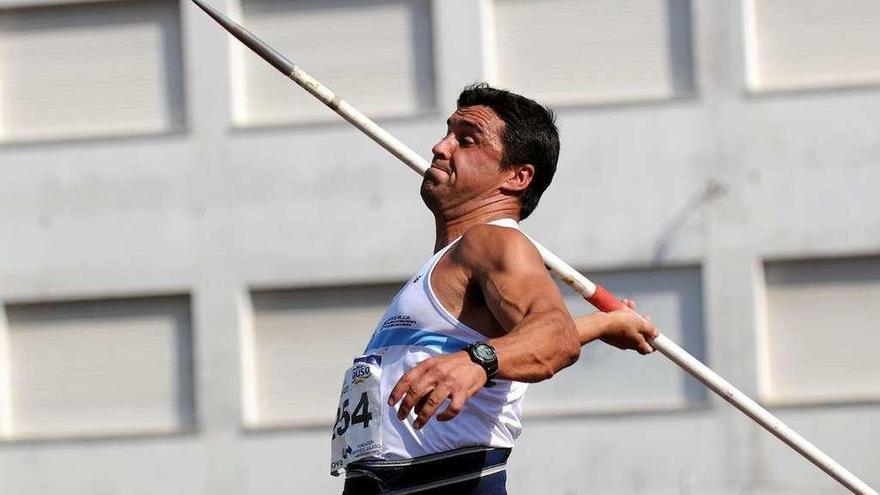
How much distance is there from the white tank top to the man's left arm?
13 cm

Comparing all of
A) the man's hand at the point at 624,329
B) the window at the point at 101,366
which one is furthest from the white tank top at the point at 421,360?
the window at the point at 101,366

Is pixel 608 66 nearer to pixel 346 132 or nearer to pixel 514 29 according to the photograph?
pixel 514 29

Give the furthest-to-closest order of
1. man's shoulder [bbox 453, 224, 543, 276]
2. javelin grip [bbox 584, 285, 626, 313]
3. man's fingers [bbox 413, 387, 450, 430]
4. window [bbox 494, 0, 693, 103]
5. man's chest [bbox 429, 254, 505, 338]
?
window [bbox 494, 0, 693, 103] → javelin grip [bbox 584, 285, 626, 313] → man's chest [bbox 429, 254, 505, 338] → man's shoulder [bbox 453, 224, 543, 276] → man's fingers [bbox 413, 387, 450, 430]

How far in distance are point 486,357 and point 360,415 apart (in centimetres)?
90

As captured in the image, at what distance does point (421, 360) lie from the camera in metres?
4.39

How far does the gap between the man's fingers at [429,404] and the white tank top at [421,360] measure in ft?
2.82

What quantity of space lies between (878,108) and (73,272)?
665 cm

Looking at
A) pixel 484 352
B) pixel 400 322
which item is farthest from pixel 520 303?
pixel 400 322

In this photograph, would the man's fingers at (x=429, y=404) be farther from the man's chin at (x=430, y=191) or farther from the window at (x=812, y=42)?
the window at (x=812, y=42)

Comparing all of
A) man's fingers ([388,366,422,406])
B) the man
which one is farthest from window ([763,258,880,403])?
man's fingers ([388,366,422,406])

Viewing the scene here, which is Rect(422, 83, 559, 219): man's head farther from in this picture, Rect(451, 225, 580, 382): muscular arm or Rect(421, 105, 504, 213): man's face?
Rect(451, 225, 580, 382): muscular arm

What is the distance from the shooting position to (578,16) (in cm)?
1484

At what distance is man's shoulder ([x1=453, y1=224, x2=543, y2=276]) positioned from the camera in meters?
4.17

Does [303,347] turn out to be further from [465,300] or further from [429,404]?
[429,404]
